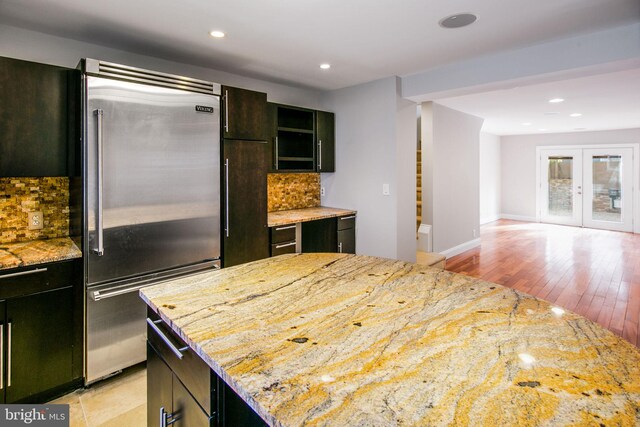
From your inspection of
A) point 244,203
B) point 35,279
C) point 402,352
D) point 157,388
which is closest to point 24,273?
point 35,279

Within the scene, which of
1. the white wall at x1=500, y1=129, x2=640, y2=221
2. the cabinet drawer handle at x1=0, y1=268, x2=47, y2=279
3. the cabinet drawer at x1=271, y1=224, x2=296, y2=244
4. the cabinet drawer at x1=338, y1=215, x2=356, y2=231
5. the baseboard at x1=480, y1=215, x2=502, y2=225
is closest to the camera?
the cabinet drawer handle at x1=0, y1=268, x2=47, y2=279

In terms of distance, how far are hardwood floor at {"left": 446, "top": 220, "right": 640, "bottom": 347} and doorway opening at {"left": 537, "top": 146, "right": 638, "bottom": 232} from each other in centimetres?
56

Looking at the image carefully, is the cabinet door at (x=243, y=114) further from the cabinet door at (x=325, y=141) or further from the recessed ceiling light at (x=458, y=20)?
the recessed ceiling light at (x=458, y=20)

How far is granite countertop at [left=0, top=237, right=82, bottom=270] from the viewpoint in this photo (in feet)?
6.75

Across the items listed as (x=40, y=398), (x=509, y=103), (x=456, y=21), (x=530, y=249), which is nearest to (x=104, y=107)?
(x=40, y=398)

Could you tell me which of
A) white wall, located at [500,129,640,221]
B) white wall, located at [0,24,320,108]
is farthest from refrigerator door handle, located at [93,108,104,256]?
white wall, located at [500,129,640,221]

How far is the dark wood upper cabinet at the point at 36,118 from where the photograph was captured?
85.0 inches

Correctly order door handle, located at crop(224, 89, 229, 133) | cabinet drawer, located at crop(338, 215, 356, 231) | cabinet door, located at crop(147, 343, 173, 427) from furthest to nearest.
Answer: cabinet drawer, located at crop(338, 215, 356, 231) → door handle, located at crop(224, 89, 229, 133) → cabinet door, located at crop(147, 343, 173, 427)

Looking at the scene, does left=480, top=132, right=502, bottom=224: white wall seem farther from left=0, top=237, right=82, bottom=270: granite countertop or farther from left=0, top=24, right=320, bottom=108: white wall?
left=0, top=237, right=82, bottom=270: granite countertop

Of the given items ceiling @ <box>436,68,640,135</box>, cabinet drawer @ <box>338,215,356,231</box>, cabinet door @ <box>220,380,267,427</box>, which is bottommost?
cabinet door @ <box>220,380,267,427</box>

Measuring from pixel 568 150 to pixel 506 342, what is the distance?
1006cm

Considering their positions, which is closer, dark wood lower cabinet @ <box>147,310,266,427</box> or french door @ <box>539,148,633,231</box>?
dark wood lower cabinet @ <box>147,310,266,427</box>

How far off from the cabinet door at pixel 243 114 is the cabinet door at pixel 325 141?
1.07 metres

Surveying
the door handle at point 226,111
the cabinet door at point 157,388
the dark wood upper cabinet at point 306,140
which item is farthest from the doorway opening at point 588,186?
the cabinet door at point 157,388
